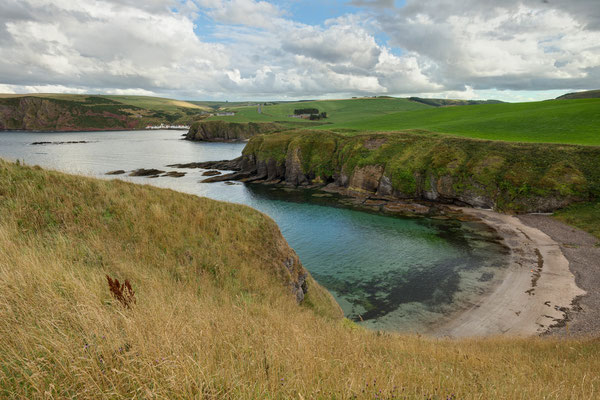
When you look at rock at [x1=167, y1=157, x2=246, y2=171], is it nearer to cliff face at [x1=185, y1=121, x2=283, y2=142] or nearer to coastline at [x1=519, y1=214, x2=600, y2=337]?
coastline at [x1=519, y1=214, x2=600, y2=337]

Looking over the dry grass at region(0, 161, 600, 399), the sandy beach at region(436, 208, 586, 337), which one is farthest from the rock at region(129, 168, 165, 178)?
the sandy beach at region(436, 208, 586, 337)

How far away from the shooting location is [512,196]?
43375mm

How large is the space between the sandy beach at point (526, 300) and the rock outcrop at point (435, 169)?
14241mm

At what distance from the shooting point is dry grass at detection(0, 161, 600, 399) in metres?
3.35

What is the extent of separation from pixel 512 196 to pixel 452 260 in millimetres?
22146

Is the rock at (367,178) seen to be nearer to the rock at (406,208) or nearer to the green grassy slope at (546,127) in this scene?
the rock at (406,208)

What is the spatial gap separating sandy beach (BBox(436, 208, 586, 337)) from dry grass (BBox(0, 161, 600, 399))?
878cm

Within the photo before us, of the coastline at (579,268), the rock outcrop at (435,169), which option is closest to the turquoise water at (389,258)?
the coastline at (579,268)

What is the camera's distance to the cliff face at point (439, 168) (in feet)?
138

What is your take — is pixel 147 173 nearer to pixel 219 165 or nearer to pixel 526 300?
pixel 219 165

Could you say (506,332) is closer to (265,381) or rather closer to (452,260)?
(452,260)

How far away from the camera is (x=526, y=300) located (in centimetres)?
2236

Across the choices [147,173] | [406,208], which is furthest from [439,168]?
[147,173]

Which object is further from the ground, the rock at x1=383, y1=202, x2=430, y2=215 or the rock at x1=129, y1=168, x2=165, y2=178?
the rock at x1=129, y1=168, x2=165, y2=178
